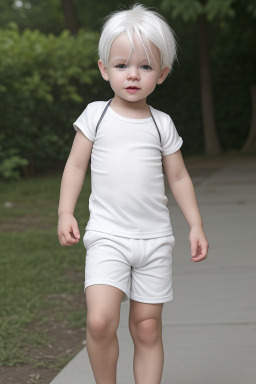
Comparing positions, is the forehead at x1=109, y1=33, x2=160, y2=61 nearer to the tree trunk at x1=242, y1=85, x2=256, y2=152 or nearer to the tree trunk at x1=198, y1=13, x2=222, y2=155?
the tree trunk at x1=198, y1=13, x2=222, y2=155

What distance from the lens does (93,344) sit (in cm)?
303

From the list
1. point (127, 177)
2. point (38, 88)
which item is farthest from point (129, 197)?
point (38, 88)

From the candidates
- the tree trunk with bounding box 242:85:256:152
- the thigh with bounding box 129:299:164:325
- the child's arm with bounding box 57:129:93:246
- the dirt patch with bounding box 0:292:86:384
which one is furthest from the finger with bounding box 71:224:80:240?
the tree trunk with bounding box 242:85:256:152

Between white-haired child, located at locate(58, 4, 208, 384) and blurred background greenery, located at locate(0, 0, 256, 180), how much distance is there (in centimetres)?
412

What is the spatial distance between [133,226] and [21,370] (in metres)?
1.51

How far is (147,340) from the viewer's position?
3.15m

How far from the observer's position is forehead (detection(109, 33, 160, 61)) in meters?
3.07

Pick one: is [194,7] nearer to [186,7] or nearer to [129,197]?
[186,7]

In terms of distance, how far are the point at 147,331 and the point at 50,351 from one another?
157 centimetres

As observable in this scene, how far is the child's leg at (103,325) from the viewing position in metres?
2.96

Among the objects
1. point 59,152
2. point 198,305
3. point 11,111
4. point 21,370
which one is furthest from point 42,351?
point 59,152

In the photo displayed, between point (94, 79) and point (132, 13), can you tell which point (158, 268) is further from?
point (94, 79)

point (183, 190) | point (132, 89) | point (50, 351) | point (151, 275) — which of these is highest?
point (132, 89)

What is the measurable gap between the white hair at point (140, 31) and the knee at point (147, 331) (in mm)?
993
